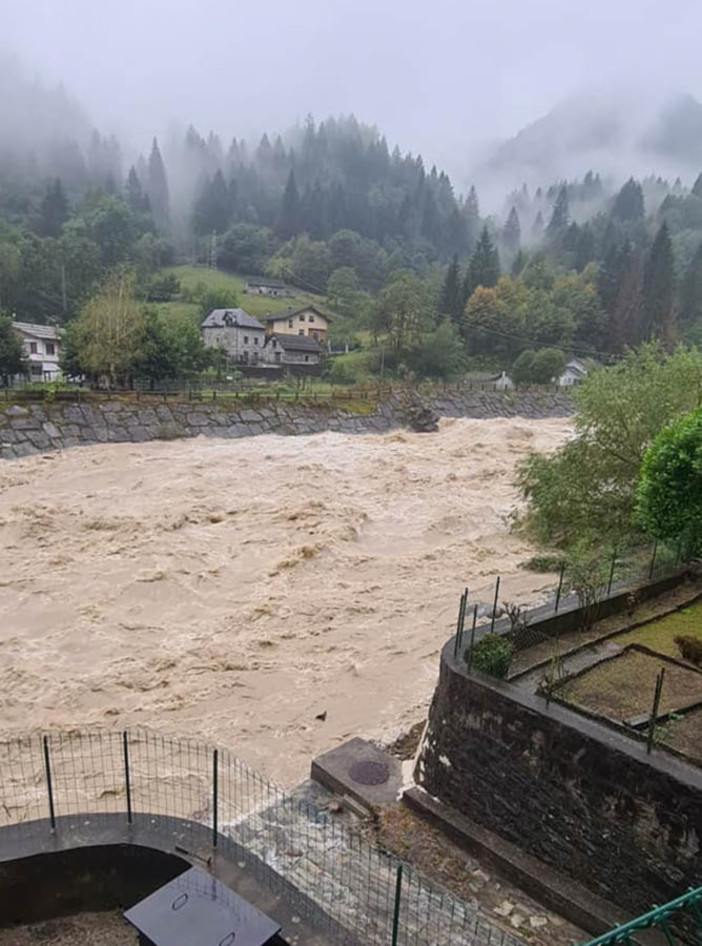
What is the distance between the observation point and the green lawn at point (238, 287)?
77.8 m

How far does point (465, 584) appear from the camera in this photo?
14.6 meters

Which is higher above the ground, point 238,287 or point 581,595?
point 238,287

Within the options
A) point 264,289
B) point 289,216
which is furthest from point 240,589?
point 289,216

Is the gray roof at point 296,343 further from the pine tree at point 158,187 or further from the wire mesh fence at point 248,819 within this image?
the pine tree at point 158,187

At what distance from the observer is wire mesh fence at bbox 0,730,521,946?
5.25 m

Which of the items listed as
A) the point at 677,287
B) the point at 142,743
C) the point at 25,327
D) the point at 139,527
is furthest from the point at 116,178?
the point at 142,743

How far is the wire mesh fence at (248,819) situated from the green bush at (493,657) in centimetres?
213

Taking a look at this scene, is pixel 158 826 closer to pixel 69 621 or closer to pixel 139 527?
pixel 69 621

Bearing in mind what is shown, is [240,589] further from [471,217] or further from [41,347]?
[471,217]

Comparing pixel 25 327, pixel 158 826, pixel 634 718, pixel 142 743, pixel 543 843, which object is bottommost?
pixel 142 743

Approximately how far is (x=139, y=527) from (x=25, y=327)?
35213 mm

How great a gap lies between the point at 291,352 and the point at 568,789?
52643 mm

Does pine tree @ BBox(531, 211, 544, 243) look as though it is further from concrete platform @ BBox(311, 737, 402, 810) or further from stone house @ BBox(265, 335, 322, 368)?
concrete platform @ BBox(311, 737, 402, 810)

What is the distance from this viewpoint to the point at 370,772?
7.46m
